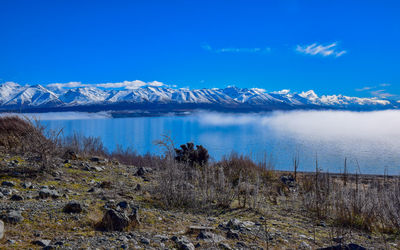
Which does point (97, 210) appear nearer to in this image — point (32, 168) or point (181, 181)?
point (181, 181)

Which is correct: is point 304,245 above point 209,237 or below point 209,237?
below

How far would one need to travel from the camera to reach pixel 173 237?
13.2 ft

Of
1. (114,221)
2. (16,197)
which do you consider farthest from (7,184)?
(114,221)

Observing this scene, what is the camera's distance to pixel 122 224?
4.14 m

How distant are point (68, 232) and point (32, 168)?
4.39 m

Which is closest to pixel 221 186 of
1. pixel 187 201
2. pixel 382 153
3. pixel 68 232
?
pixel 187 201

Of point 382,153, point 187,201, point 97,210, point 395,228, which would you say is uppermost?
point 97,210

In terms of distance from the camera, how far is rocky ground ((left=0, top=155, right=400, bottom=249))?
3662 mm

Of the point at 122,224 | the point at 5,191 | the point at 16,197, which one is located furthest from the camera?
the point at 5,191

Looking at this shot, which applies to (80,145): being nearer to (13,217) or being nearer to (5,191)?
(5,191)

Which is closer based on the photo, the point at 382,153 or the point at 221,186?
the point at 221,186

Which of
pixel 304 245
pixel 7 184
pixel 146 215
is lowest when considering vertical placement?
pixel 304 245

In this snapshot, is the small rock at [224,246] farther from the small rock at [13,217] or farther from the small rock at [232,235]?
the small rock at [13,217]

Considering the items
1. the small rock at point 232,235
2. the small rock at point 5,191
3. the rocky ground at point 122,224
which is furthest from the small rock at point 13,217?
the small rock at point 232,235
